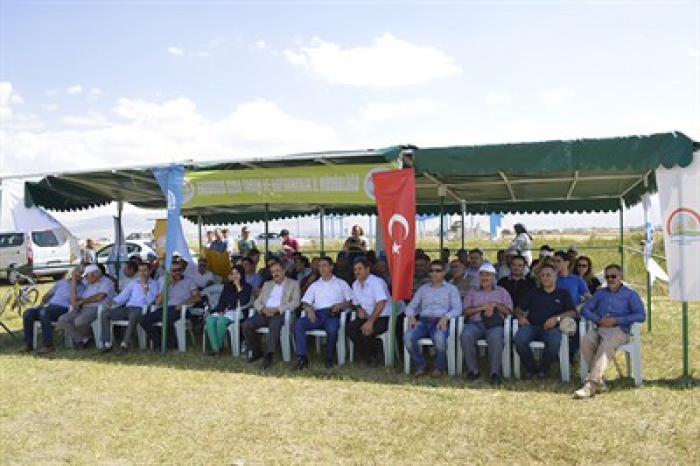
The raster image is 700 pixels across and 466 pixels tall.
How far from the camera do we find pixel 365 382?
21.3ft

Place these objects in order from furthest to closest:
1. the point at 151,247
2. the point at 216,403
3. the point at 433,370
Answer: the point at 151,247
the point at 433,370
the point at 216,403

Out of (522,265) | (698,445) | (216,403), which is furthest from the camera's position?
(522,265)

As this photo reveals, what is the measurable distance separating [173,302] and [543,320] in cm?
464

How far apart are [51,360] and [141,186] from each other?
2.99m

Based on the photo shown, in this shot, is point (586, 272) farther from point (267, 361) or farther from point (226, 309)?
point (226, 309)

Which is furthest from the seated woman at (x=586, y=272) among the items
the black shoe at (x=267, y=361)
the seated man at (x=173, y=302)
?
the seated man at (x=173, y=302)

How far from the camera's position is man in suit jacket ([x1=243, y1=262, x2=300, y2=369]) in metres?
7.45

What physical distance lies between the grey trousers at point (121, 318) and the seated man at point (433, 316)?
3589mm

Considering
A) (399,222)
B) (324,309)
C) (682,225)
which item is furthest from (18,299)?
(682,225)

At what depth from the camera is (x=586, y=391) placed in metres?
5.79

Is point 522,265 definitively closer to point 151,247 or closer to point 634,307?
point 634,307

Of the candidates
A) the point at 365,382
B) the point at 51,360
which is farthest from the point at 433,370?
the point at 51,360

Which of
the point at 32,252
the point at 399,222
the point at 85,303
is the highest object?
the point at 399,222

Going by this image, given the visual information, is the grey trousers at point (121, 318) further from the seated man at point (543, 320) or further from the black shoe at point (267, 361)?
the seated man at point (543, 320)
